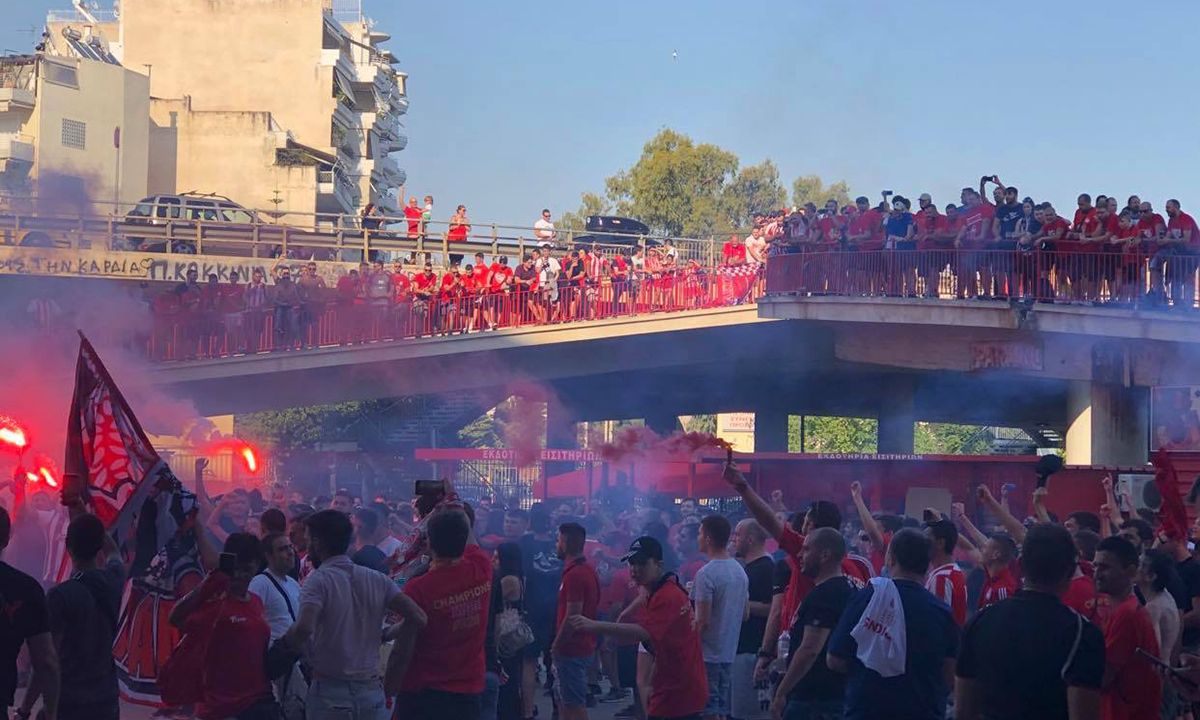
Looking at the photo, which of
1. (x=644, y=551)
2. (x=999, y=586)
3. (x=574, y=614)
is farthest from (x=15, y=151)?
(x=999, y=586)

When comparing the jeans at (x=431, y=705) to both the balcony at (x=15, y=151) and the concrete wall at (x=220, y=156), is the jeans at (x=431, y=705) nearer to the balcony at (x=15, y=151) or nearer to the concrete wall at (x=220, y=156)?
the balcony at (x=15, y=151)

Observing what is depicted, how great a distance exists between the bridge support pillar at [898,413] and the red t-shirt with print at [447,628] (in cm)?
2165

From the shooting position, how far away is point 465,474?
91.3 feet

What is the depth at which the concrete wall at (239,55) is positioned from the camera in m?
56.8

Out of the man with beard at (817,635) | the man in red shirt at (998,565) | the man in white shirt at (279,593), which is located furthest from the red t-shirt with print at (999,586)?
the man in white shirt at (279,593)

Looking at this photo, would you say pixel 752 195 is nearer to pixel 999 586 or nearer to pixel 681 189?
pixel 681 189

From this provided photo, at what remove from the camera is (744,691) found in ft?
30.0

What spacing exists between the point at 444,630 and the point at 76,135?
48.4 m

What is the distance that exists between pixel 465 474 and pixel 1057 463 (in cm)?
1938

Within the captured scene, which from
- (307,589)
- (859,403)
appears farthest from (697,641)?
(859,403)

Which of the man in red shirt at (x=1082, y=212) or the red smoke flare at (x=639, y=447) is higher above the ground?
the man in red shirt at (x=1082, y=212)

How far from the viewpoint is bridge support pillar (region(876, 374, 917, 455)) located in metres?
27.8

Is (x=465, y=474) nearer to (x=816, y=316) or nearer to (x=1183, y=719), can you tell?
(x=816, y=316)

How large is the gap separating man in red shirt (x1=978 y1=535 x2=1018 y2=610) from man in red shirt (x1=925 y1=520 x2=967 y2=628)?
185mm
